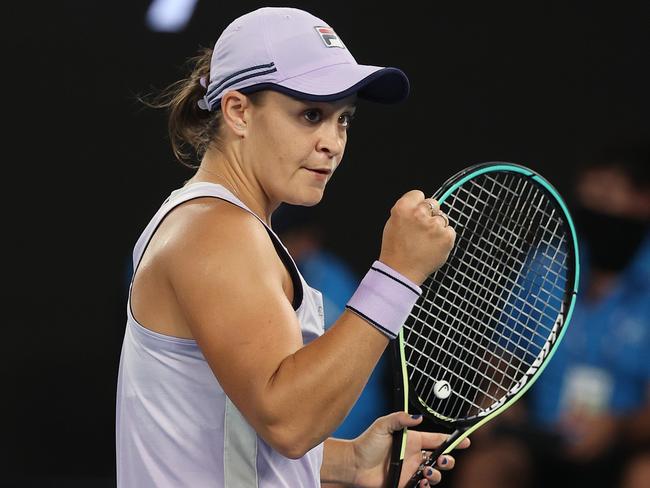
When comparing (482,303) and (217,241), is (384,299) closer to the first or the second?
(217,241)

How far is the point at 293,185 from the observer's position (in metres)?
1.47

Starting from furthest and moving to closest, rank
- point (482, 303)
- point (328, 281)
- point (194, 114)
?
1. point (328, 281)
2. point (482, 303)
3. point (194, 114)

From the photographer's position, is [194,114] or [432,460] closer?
[194,114]

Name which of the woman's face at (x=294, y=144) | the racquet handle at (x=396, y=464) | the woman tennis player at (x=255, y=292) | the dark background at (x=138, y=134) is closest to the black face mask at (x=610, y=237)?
the dark background at (x=138, y=134)

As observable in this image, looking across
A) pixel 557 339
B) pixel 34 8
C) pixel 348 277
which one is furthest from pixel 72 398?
pixel 557 339

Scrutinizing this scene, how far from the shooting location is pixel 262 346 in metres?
1.26

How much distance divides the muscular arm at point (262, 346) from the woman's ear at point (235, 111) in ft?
0.67

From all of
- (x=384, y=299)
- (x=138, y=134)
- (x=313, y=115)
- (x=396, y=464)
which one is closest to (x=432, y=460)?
(x=396, y=464)

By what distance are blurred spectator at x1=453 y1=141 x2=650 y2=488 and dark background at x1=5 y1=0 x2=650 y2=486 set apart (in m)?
0.62

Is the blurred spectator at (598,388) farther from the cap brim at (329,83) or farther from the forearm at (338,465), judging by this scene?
the cap brim at (329,83)

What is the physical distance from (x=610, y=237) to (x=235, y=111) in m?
2.01

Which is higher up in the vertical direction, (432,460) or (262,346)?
(262,346)

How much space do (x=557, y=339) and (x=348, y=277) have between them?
189 centimetres

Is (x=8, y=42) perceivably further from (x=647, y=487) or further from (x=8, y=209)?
(x=647, y=487)
